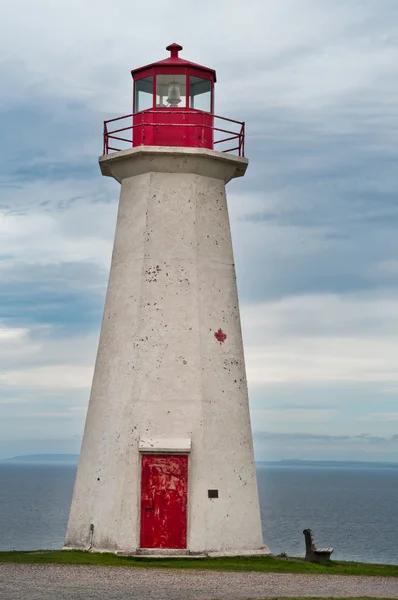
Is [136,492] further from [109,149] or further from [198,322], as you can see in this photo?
[109,149]

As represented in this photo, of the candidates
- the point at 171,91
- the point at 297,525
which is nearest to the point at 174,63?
the point at 171,91

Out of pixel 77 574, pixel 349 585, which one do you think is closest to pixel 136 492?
pixel 77 574

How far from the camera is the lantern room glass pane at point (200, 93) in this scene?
19484 millimetres

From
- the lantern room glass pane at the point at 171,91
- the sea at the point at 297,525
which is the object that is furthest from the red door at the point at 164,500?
the sea at the point at 297,525

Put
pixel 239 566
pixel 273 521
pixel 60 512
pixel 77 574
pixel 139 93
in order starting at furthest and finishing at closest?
pixel 60 512 < pixel 273 521 < pixel 139 93 < pixel 239 566 < pixel 77 574

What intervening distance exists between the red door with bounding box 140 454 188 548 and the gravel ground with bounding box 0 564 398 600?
176 cm

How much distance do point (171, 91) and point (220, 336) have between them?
483 cm

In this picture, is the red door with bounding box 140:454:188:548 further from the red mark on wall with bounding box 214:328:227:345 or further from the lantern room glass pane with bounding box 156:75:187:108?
the lantern room glass pane with bounding box 156:75:187:108

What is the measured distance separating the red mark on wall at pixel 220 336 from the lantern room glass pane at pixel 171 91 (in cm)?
440

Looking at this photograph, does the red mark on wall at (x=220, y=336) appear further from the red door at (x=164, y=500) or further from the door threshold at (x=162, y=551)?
the door threshold at (x=162, y=551)

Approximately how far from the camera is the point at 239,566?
17078 mm

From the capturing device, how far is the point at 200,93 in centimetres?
1962

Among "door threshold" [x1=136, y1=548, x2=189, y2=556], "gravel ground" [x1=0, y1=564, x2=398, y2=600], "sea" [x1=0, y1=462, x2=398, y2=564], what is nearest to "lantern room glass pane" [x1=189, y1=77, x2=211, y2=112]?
"door threshold" [x1=136, y1=548, x2=189, y2=556]

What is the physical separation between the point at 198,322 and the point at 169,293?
2.51 feet
